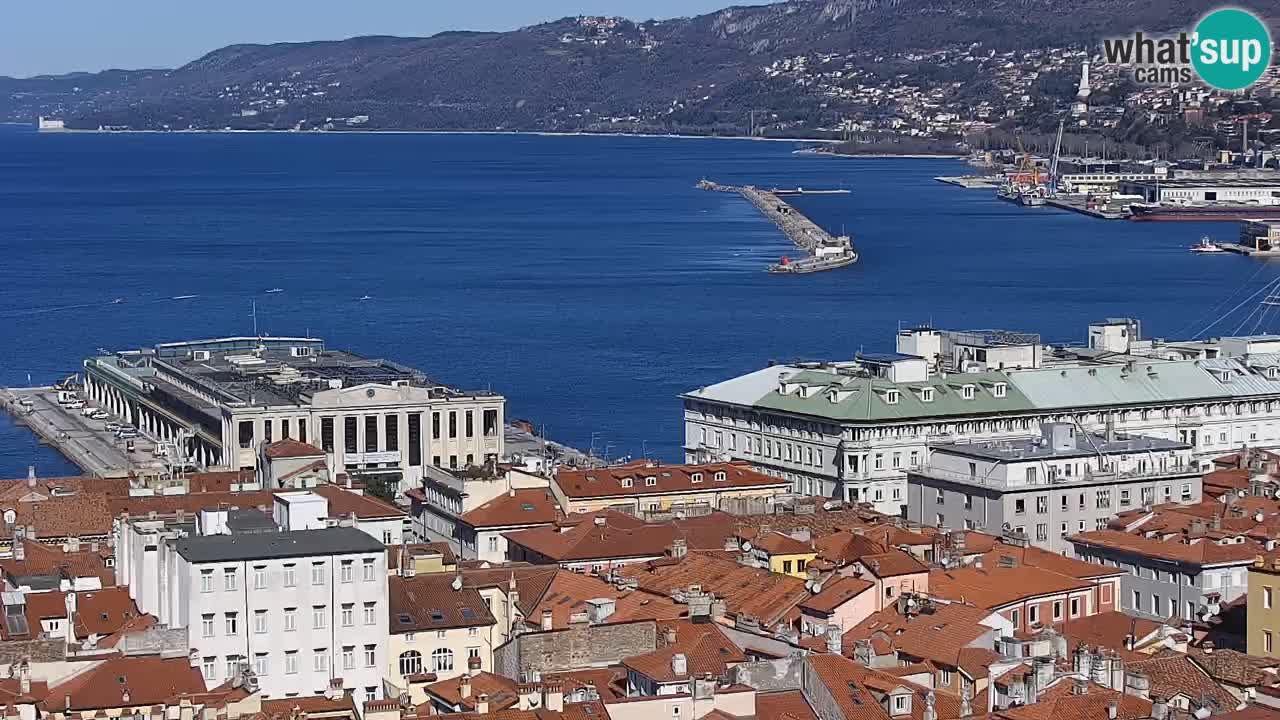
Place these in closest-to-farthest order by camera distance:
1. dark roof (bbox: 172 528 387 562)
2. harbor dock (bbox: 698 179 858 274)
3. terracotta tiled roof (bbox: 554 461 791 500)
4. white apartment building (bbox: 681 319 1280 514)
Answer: dark roof (bbox: 172 528 387 562), terracotta tiled roof (bbox: 554 461 791 500), white apartment building (bbox: 681 319 1280 514), harbor dock (bbox: 698 179 858 274)

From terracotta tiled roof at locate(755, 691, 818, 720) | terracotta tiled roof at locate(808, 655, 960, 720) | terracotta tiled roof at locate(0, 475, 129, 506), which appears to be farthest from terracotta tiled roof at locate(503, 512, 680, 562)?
terracotta tiled roof at locate(755, 691, 818, 720)

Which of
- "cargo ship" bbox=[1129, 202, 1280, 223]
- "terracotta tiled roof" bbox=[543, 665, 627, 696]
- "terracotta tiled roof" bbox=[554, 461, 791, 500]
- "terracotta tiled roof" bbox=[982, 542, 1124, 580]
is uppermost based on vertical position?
"terracotta tiled roof" bbox=[543, 665, 627, 696]

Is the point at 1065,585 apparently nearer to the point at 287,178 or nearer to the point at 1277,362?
the point at 1277,362

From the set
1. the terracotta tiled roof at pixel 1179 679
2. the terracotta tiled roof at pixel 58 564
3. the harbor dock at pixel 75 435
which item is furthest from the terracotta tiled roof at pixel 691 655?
the harbor dock at pixel 75 435

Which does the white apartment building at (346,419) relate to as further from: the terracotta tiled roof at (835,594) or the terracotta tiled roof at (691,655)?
the terracotta tiled roof at (691,655)

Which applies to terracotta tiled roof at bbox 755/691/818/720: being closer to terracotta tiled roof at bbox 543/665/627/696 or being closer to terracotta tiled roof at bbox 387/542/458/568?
terracotta tiled roof at bbox 543/665/627/696

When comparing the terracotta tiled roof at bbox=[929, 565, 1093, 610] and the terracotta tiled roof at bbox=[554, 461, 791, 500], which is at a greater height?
the terracotta tiled roof at bbox=[929, 565, 1093, 610]

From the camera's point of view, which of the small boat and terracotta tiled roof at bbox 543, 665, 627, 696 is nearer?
terracotta tiled roof at bbox 543, 665, 627, 696
